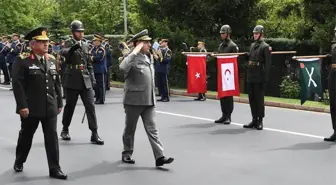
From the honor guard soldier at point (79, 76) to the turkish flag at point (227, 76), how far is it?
3.30 m

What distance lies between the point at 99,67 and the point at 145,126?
7950 millimetres

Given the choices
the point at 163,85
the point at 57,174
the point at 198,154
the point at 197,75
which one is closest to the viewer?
the point at 57,174

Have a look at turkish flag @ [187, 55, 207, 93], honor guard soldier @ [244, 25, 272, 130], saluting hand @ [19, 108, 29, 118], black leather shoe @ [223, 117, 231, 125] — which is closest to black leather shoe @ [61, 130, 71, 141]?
saluting hand @ [19, 108, 29, 118]

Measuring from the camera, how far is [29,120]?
22.4 feet

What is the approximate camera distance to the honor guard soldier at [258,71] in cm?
1039

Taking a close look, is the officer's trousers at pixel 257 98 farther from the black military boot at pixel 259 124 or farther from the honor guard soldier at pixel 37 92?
the honor guard soldier at pixel 37 92

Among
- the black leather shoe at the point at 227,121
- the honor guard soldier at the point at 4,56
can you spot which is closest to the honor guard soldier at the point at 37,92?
the black leather shoe at the point at 227,121

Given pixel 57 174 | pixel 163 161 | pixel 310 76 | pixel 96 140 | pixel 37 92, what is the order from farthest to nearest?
pixel 310 76 → pixel 96 140 → pixel 163 161 → pixel 57 174 → pixel 37 92

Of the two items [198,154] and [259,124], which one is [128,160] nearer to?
[198,154]

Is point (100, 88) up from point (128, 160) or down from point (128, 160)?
up

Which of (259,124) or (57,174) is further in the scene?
(259,124)

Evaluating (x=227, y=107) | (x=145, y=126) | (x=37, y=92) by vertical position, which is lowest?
(x=227, y=107)

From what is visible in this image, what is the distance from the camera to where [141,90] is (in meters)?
7.44

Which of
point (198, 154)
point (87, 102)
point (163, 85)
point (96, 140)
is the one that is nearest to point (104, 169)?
point (198, 154)
